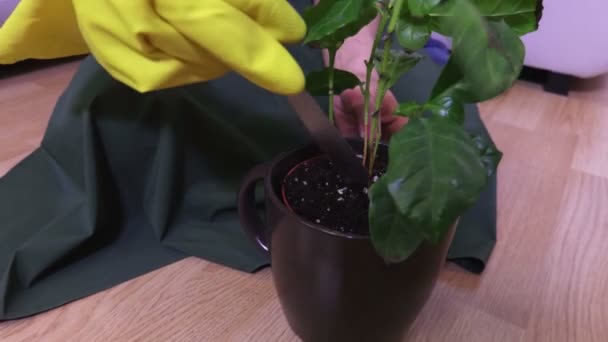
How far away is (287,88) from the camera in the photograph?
318mm

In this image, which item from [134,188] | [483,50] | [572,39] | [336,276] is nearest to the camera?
[483,50]

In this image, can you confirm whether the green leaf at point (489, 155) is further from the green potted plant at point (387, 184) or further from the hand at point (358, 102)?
the hand at point (358, 102)

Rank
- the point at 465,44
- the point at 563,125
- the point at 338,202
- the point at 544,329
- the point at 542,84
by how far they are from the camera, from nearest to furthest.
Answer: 1. the point at 465,44
2. the point at 338,202
3. the point at 544,329
4. the point at 563,125
5. the point at 542,84

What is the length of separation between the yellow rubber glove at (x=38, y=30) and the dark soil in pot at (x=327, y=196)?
0.23 meters

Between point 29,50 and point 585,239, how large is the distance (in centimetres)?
63

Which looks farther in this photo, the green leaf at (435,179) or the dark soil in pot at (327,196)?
the dark soil in pot at (327,196)

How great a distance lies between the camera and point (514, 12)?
0.97ft

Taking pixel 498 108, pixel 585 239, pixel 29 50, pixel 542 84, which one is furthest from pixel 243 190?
pixel 542 84

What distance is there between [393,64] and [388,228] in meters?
0.12

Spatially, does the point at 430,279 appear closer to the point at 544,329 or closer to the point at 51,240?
the point at 544,329

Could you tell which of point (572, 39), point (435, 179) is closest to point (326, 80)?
point (435, 179)

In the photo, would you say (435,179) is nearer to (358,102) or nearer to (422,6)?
(422,6)

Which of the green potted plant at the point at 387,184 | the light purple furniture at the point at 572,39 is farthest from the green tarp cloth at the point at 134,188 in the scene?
the light purple furniture at the point at 572,39

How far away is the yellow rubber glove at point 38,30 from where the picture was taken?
40 centimetres
